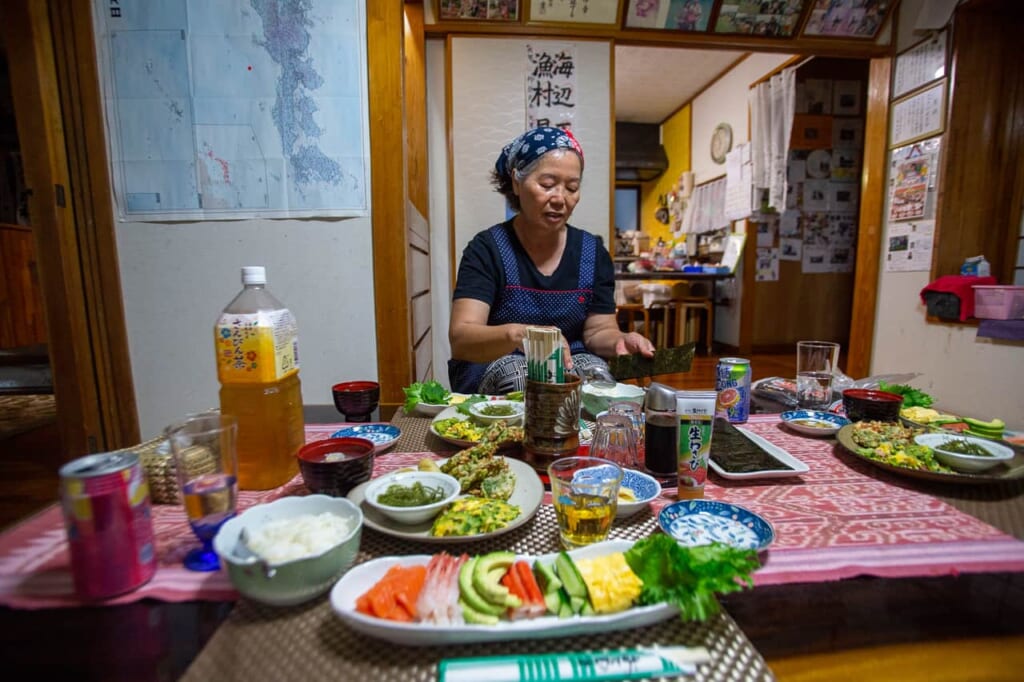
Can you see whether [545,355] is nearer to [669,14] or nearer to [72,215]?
[72,215]

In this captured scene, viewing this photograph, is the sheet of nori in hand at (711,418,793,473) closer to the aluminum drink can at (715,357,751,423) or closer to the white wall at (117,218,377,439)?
the aluminum drink can at (715,357,751,423)

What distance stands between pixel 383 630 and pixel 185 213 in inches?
83.5

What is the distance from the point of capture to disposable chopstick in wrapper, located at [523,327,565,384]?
82cm

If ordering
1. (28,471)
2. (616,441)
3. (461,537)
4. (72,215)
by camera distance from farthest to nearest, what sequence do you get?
(28,471) → (72,215) → (616,441) → (461,537)

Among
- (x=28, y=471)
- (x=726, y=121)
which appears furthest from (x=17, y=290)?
(x=726, y=121)

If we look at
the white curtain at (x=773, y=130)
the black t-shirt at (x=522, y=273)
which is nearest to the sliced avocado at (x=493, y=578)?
the black t-shirt at (x=522, y=273)

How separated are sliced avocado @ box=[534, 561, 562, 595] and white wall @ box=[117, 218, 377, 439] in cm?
175

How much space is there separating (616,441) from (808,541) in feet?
1.10

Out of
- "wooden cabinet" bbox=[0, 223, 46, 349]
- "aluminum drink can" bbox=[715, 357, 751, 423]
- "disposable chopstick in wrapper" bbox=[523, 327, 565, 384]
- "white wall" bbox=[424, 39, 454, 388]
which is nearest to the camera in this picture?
"disposable chopstick in wrapper" bbox=[523, 327, 565, 384]

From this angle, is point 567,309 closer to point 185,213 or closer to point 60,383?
point 185,213

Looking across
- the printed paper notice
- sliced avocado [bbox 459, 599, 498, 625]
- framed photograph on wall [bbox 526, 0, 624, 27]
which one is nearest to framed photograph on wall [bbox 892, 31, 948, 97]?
the printed paper notice

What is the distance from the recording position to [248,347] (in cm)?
81

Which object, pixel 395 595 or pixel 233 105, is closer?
pixel 395 595

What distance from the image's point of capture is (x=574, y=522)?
0.65m
